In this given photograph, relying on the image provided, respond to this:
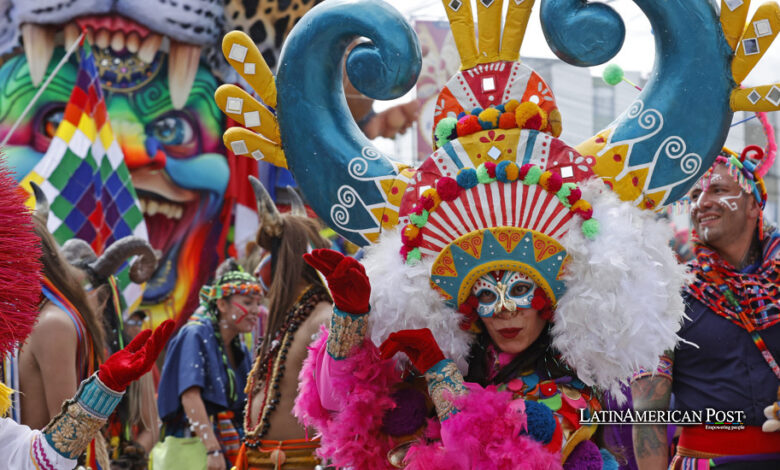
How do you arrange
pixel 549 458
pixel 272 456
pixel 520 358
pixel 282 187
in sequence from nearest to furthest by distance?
pixel 549 458 < pixel 520 358 < pixel 272 456 < pixel 282 187

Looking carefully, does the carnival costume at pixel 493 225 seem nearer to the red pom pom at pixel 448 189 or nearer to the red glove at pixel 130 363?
the red pom pom at pixel 448 189

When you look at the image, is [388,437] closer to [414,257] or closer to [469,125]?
[414,257]

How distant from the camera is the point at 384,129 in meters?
11.1

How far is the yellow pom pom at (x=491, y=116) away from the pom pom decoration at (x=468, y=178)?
167 mm

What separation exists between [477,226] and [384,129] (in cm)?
874

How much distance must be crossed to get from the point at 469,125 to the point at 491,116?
72 mm

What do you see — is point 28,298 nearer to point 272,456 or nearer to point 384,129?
point 272,456

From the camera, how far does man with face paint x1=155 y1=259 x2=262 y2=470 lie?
15.2 ft

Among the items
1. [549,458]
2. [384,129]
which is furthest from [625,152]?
[384,129]

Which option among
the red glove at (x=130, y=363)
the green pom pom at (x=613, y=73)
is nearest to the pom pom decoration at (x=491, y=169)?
the red glove at (x=130, y=363)

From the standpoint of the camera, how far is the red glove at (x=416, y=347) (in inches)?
95.0

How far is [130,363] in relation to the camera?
2307 millimetres

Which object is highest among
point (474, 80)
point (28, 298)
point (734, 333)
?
point (474, 80)

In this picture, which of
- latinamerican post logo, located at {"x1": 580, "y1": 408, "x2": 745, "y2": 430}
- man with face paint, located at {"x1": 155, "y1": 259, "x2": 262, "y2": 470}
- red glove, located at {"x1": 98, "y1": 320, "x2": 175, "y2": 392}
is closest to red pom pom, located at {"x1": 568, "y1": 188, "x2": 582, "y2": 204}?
latinamerican post logo, located at {"x1": 580, "y1": 408, "x2": 745, "y2": 430}
